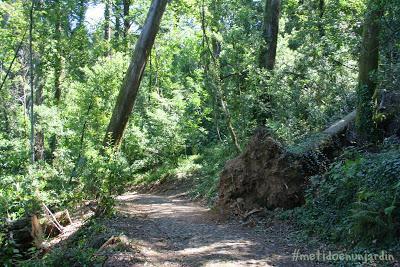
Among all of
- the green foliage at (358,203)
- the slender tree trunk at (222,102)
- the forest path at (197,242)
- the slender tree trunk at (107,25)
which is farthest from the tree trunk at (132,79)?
the slender tree trunk at (107,25)

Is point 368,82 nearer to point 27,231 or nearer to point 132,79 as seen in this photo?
point 132,79

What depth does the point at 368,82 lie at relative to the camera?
983cm

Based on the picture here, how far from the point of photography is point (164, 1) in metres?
11.9

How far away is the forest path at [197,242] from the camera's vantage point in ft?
19.4

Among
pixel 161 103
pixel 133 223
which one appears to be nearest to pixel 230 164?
pixel 133 223

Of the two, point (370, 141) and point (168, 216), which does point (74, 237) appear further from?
point (370, 141)

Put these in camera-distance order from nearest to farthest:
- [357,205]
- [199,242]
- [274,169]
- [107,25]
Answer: [357,205]
[199,242]
[274,169]
[107,25]

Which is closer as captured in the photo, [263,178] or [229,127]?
[263,178]

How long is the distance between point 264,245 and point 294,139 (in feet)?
13.7

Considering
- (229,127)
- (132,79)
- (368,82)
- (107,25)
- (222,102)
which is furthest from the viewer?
(107,25)

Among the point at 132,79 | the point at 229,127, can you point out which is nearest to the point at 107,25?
the point at 229,127

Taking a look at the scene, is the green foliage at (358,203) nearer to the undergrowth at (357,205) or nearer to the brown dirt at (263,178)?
the undergrowth at (357,205)

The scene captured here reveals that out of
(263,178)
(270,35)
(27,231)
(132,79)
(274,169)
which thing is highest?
(270,35)

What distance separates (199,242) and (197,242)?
38 millimetres
